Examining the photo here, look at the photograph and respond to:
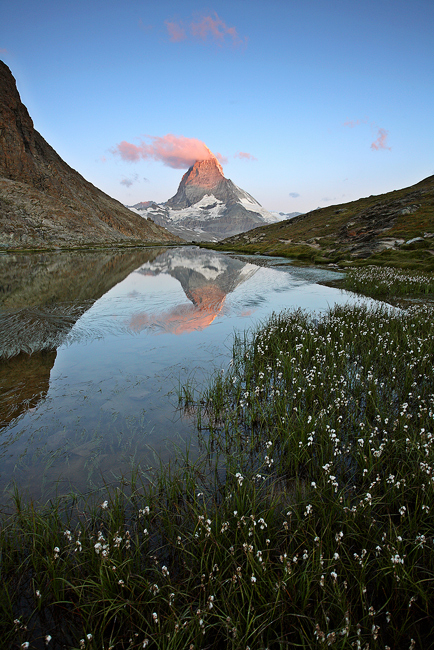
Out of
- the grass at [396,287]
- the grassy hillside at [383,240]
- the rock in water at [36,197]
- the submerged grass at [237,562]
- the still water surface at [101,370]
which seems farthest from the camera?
the rock in water at [36,197]

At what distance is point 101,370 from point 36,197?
5142 inches

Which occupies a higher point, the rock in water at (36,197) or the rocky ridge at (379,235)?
the rock in water at (36,197)

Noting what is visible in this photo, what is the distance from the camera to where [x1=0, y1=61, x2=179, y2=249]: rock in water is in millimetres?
96062

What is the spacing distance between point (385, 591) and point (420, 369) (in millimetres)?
6447

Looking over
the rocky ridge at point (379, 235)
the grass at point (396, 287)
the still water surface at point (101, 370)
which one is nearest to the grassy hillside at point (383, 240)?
the rocky ridge at point (379, 235)

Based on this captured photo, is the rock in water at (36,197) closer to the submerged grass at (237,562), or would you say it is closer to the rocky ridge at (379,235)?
the rocky ridge at (379,235)

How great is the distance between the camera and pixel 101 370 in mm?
9617

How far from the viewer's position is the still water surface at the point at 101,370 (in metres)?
5.65

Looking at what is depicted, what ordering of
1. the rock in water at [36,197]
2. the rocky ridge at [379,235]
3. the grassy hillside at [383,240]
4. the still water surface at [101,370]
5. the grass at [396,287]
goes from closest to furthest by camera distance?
the still water surface at [101,370], the grass at [396,287], the grassy hillside at [383,240], the rocky ridge at [379,235], the rock in water at [36,197]

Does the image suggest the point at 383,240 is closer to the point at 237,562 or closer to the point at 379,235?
the point at 379,235

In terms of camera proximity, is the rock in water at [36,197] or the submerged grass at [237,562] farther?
the rock in water at [36,197]

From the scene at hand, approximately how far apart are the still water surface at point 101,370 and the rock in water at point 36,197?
77801mm

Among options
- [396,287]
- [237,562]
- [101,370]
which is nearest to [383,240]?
[396,287]

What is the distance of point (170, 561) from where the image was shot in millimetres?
3717
